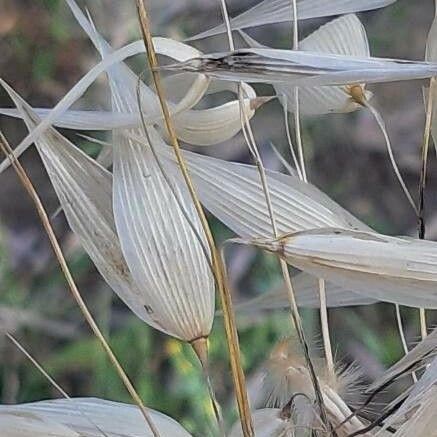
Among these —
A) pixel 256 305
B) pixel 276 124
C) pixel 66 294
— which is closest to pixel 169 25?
pixel 276 124

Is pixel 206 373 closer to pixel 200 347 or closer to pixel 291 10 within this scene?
pixel 200 347

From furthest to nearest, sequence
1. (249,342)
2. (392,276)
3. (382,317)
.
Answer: (382,317) → (249,342) → (392,276)

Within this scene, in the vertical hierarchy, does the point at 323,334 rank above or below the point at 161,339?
above

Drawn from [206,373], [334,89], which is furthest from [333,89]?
[206,373]

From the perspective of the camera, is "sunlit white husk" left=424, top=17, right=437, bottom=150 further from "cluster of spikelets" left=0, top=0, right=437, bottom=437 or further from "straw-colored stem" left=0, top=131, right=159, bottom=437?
"straw-colored stem" left=0, top=131, right=159, bottom=437

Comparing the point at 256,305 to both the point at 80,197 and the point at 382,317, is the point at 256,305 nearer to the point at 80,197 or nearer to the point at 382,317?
the point at 80,197

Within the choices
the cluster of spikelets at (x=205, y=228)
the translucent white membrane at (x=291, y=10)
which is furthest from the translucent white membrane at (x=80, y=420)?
the translucent white membrane at (x=291, y=10)
